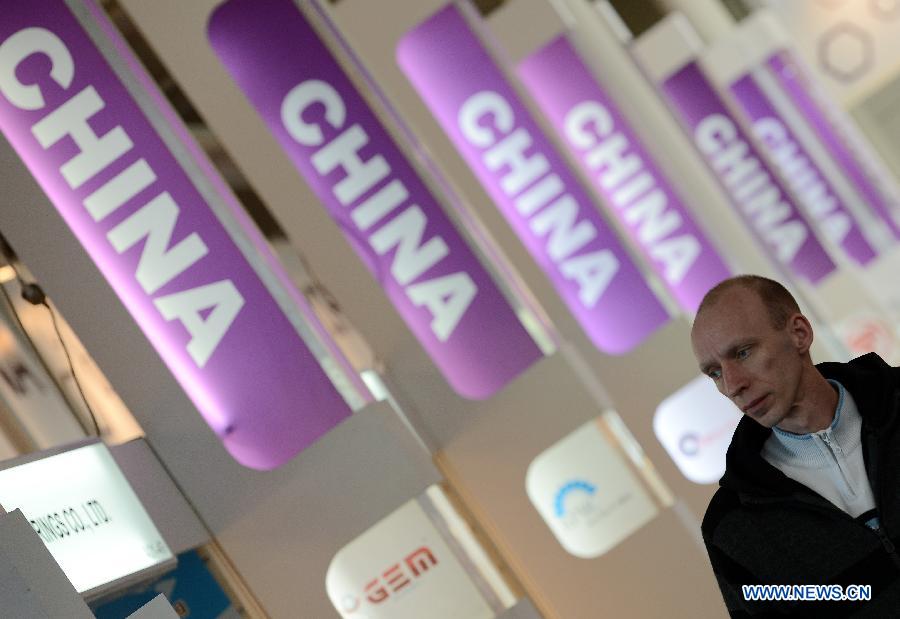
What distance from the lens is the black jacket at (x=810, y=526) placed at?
6.51 feet

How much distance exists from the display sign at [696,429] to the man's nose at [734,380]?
3.55 meters

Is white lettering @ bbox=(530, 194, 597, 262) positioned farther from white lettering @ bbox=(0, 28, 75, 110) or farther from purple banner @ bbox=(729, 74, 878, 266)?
purple banner @ bbox=(729, 74, 878, 266)

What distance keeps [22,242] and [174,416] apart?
0.71 metres

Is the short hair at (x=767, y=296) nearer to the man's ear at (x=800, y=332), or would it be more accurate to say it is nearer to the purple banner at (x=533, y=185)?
the man's ear at (x=800, y=332)

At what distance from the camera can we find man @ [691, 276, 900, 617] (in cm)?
200

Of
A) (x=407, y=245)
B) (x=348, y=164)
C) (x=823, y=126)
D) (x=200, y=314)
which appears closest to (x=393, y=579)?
(x=200, y=314)

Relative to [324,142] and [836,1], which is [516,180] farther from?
[836,1]

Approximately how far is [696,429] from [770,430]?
355 cm

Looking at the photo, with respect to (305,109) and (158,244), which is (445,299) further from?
(158,244)

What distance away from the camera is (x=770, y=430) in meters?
2.18

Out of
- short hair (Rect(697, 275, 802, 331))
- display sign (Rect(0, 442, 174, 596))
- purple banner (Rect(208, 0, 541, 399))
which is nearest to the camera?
short hair (Rect(697, 275, 802, 331))

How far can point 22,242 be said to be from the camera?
14.7 ft

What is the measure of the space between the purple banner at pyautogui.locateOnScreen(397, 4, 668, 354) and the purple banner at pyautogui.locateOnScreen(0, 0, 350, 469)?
4.92ft

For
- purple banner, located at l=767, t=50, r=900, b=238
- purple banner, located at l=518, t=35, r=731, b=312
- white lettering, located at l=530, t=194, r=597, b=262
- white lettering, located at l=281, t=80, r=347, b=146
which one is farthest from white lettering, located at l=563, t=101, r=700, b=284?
purple banner, located at l=767, t=50, r=900, b=238
